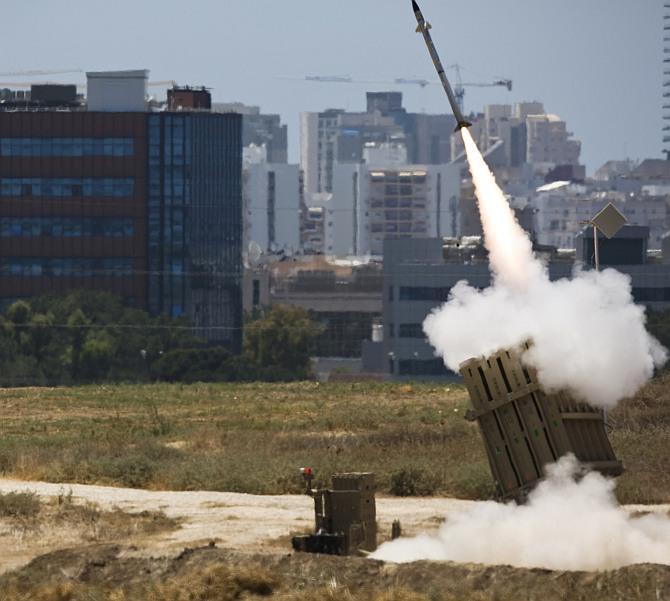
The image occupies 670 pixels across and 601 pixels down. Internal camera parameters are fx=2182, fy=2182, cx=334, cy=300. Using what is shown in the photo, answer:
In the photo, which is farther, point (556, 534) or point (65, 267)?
point (65, 267)

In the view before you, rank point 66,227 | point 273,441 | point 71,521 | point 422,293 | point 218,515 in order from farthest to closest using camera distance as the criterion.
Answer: point 66,227
point 422,293
point 273,441
point 218,515
point 71,521

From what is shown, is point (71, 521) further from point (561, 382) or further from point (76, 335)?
point (76, 335)

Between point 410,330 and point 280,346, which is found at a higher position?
point 410,330

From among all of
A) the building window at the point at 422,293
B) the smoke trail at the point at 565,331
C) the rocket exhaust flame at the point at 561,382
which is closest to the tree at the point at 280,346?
the building window at the point at 422,293

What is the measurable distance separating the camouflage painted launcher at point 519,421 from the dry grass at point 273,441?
562 cm

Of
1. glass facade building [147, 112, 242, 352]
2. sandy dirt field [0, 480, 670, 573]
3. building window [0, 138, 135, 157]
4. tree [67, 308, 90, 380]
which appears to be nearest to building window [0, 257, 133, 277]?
glass facade building [147, 112, 242, 352]

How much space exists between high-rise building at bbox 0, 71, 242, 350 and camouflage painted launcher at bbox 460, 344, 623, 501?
123559 millimetres

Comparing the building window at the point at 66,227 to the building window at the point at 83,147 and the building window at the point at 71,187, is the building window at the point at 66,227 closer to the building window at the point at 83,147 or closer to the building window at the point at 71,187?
the building window at the point at 71,187

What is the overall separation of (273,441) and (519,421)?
18.1m

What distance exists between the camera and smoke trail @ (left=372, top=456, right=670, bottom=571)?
30.8 meters

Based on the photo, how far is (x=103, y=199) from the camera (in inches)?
6181

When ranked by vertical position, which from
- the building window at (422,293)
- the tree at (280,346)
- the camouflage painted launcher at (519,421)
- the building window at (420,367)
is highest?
the camouflage painted launcher at (519,421)

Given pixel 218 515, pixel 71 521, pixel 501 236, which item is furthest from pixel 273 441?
pixel 71 521

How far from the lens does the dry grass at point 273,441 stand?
4212 cm
